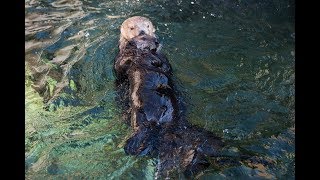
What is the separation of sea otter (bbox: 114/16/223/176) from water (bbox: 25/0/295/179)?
111 mm

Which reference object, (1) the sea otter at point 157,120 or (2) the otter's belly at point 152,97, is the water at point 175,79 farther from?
(2) the otter's belly at point 152,97

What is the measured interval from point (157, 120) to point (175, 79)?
1303 mm

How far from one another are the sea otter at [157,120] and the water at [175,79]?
0.11 meters

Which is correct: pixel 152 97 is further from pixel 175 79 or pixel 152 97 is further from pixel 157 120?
pixel 175 79

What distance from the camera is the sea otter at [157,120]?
274 cm

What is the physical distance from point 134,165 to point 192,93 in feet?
4.71

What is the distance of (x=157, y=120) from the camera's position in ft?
10.2

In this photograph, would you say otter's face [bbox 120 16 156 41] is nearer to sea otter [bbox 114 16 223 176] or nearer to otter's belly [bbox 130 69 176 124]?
sea otter [bbox 114 16 223 176]

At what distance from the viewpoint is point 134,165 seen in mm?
2828
